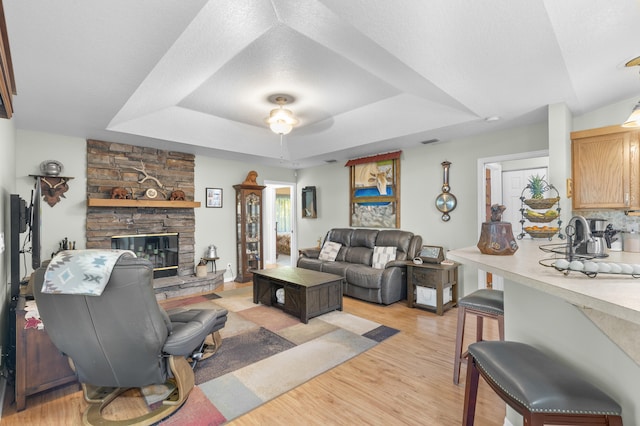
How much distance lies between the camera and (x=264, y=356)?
2828 mm

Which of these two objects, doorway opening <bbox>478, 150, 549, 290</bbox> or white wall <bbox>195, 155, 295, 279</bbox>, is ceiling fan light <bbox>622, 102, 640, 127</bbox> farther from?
white wall <bbox>195, 155, 295, 279</bbox>

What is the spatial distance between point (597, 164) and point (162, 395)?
Result: 445 cm

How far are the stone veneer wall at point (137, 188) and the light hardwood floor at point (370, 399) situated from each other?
9.15 feet

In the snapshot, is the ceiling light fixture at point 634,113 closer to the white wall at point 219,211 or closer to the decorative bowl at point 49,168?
the white wall at point 219,211

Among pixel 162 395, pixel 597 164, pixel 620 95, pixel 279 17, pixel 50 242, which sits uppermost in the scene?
pixel 279 17

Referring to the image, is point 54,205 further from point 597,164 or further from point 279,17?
point 597,164

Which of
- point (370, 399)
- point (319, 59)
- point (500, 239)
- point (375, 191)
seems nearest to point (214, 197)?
point (375, 191)

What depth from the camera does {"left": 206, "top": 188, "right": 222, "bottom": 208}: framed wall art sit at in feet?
18.9

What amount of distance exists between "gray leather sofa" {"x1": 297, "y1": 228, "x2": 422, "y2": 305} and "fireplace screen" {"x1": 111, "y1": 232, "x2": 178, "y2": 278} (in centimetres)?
221

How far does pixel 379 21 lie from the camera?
1863 millimetres

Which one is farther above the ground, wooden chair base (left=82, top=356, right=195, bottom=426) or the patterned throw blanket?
the patterned throw blanket

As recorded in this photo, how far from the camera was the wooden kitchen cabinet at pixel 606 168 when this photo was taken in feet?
9.48

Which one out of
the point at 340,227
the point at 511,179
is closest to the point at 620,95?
the point at 511,179

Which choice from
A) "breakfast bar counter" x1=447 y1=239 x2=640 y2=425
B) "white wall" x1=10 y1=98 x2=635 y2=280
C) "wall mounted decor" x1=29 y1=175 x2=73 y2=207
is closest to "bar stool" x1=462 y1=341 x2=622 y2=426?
"breakfast bar counter" x1=447 y1=239 x2=640 y2=425
